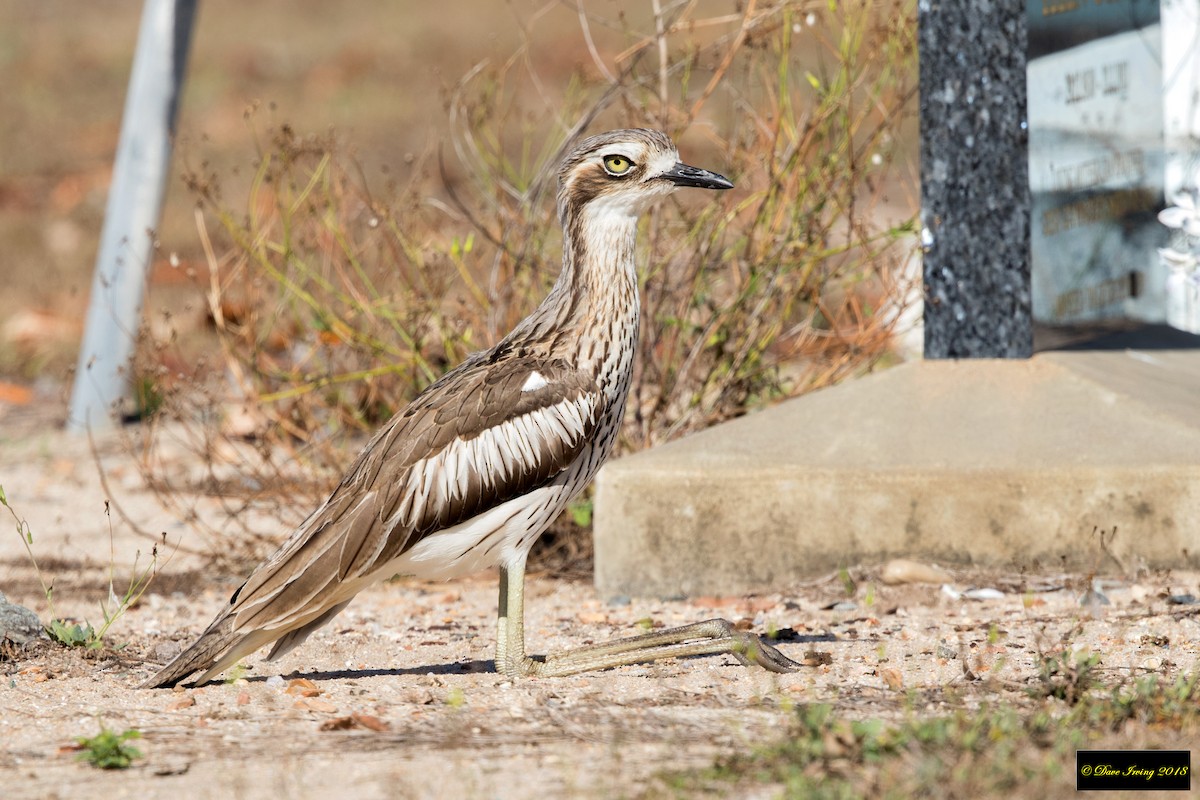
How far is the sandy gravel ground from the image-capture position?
3.47 m

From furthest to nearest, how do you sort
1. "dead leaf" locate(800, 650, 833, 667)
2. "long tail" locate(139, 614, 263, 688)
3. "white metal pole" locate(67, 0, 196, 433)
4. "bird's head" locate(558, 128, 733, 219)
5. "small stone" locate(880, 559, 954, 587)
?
"white metal pole" locate(67, 0, 196, 433) < "small stone" locate(880, 559, 954, 587) < "bird's head" locate(558, 128, 733, 219) < "dead leaf" locate(800, 650, 833, 667) < "long tail" locate(139, 614, 263, 688)

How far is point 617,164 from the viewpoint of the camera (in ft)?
15.2

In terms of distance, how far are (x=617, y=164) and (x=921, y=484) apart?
67.7 inches

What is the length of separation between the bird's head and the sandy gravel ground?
4.53ft

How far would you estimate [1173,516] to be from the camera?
539 centimetres

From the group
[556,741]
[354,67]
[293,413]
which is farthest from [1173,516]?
[354,67]

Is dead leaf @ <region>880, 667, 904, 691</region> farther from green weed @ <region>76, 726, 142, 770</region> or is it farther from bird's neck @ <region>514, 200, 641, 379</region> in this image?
green weed @ <region>76, 726, 142, 770</region>

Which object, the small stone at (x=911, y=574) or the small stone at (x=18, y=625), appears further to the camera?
the small stone at (x=911, y=574)

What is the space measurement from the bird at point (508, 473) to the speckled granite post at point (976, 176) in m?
1.61

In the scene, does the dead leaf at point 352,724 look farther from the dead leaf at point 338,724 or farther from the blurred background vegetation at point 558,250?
the blurred background vegetation at point 558,250

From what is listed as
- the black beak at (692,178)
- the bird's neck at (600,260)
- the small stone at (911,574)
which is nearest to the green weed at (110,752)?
the bird's neck at (600,260)

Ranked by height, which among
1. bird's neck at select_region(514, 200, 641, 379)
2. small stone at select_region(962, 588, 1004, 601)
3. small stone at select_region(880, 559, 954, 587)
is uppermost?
bird's neck at select_region(514, 200, 641, 379)

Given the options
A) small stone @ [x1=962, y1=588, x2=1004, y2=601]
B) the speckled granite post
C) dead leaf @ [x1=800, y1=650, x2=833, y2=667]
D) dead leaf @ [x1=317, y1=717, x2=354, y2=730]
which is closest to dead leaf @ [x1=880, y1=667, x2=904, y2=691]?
dead leaf @ [x1=800, y1=650, x2=833, y2=667]

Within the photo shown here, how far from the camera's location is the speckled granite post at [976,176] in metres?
5.78
